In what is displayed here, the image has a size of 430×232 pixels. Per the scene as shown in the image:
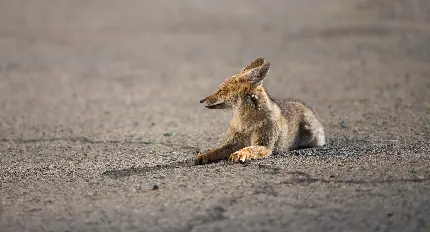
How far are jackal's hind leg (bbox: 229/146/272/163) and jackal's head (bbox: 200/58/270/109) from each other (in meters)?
0.38

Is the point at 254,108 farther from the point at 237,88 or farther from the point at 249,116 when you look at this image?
the point at 237,88

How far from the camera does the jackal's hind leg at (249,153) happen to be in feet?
19.6

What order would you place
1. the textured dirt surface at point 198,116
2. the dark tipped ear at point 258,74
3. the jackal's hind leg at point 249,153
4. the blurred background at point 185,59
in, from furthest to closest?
the blurred background at point 185,59 → the dark tipped ear at point 258,74 → the jackal's hind leg at point 249,153 → the textured dirt surface at point 198,116

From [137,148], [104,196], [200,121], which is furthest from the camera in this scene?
[200,121]

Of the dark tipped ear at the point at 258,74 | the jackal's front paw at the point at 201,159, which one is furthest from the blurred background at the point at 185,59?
A: the dark tipped ear at the point at 258,74

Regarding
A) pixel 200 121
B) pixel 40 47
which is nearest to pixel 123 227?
pixel 200 121

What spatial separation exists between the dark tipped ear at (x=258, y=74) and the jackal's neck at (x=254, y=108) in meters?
0.08

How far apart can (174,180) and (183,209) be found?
725 millimetres

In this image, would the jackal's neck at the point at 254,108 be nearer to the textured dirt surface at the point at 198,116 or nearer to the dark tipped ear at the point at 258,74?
the dark tipped ear at the point at 258,74

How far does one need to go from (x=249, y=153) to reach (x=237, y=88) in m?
0.51

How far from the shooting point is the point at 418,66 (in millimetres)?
12297

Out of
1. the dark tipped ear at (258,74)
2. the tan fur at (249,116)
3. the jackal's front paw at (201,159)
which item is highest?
the dark tipped ear at (258,74)

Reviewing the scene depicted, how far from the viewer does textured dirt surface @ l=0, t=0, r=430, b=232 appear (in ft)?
16.2

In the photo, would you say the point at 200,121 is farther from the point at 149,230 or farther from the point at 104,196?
the point at 149,230
